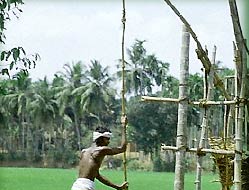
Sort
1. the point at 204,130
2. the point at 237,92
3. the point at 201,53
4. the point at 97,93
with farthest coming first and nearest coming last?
1. the point at 97,93
2. the point at 204,130
3. the point at 201,53
4. the point at 237,92

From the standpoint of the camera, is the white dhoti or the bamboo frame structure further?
the white dhoti

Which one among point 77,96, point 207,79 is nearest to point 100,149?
point 207,79

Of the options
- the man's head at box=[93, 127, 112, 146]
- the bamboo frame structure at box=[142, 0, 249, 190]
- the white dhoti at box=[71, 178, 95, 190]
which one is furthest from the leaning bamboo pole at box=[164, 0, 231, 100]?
the white dhoti at box=[71, 178, 95, 190]

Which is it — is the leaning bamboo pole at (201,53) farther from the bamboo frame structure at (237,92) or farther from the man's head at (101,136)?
the man's head at (101,136)

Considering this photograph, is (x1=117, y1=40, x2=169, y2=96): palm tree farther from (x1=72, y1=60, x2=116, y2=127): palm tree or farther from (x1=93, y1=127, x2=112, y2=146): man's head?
(x1=93, y1=127, x2=112, y2=146): man's head

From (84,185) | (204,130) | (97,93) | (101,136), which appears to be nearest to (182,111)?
(204,130)

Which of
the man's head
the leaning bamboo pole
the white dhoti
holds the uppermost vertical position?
the leaning bamboo pole

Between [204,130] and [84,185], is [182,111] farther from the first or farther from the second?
[84,185]

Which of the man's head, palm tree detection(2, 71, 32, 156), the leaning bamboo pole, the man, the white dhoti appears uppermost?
palm tree detection(2, 71, 32, 156)

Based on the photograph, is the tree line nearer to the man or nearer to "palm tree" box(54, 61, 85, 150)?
"palm tree" box(54, 61, 85, 150)

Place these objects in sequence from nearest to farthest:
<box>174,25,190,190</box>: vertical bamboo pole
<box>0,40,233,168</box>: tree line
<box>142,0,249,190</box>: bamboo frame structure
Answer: <box>142,0,249,190</box>: bamboo frame structure
<box>174,25,190,190</box>: vertical bamboo pole
<box>0,40,233,168</box>: tree line

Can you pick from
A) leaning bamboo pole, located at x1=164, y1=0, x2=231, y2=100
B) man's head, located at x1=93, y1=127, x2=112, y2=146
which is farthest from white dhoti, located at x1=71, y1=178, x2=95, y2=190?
leaning bamboo pole, located at x1=164, y1=0, x2=231, y2=100

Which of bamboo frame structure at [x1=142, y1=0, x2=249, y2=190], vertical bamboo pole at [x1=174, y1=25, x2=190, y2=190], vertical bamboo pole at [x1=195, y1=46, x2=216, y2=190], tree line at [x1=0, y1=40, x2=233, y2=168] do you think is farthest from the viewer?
tree line at [x1=0, y1=40, x2=233, y2=168]

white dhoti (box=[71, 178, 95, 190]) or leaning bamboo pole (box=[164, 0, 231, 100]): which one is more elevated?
leaning bamboo pole (box=[164, 0, 231, 100])
